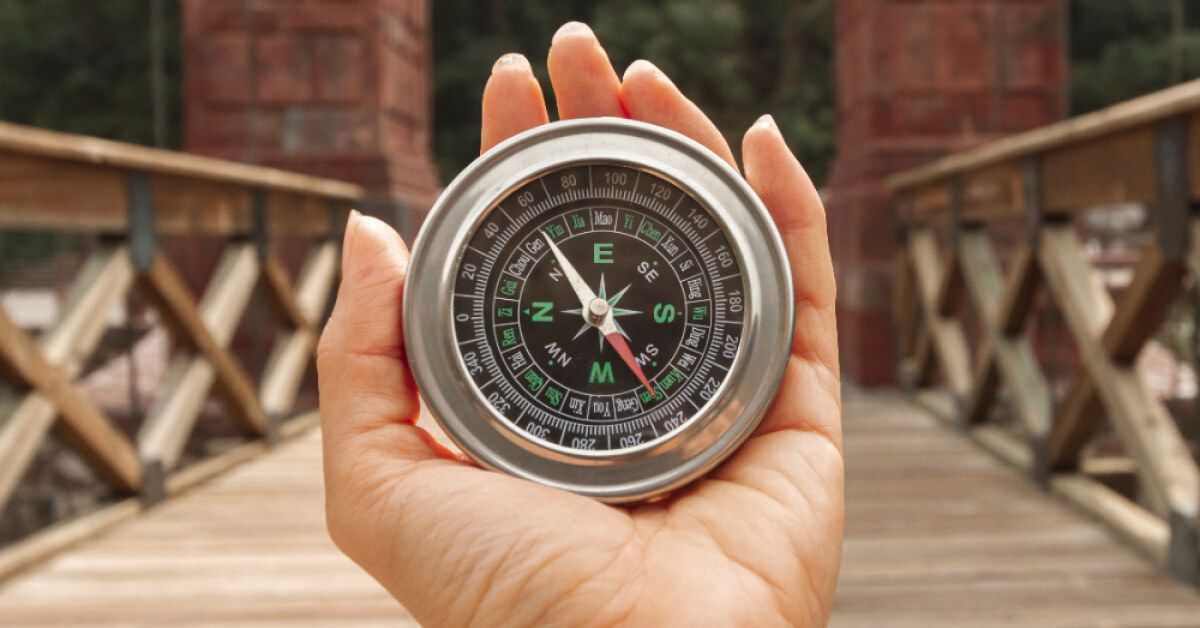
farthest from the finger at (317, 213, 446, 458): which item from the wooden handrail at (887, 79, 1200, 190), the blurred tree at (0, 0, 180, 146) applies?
the blurred tree at (0, 0, 180, 146)

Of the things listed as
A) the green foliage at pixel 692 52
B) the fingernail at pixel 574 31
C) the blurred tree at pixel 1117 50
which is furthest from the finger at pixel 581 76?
the green foliage at pixel 692 52

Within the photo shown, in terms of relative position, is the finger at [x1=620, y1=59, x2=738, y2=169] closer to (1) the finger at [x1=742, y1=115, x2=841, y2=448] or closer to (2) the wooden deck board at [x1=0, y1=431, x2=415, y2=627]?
(1) the finger at [x1=742, y1=115, x2=841, y2=448]

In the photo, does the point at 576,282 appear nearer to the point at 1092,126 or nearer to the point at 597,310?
the point at 597,310

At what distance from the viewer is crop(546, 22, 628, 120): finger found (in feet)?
3.60

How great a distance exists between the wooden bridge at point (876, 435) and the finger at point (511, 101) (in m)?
1.31

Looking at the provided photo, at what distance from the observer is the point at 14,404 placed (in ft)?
7.57

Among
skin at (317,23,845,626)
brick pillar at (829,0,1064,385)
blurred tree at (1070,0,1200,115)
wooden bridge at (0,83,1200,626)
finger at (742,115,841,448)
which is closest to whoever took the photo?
skin at (317,23,845,626)

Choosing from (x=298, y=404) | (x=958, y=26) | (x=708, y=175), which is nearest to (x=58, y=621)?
(x=708, y=175)

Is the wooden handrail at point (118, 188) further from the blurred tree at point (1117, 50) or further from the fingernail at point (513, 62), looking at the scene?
the blurred tree at point (1117, 50)

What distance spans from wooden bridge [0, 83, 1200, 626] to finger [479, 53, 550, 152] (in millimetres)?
1311

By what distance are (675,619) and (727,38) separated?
1341 cm

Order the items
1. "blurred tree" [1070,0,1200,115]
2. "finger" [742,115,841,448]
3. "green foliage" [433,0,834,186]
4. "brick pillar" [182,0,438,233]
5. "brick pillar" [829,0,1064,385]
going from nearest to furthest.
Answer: "finger" [742,115,841,448]
"brick pillar" [829,0,1064,385]
"brick pillar" [182,0,438,233]
"blurred tree" [1070,0,1200,115]
"green foliage" [433,0,834,186]

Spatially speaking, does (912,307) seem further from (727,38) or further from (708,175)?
(727,38)

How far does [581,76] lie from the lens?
3.67 ft
